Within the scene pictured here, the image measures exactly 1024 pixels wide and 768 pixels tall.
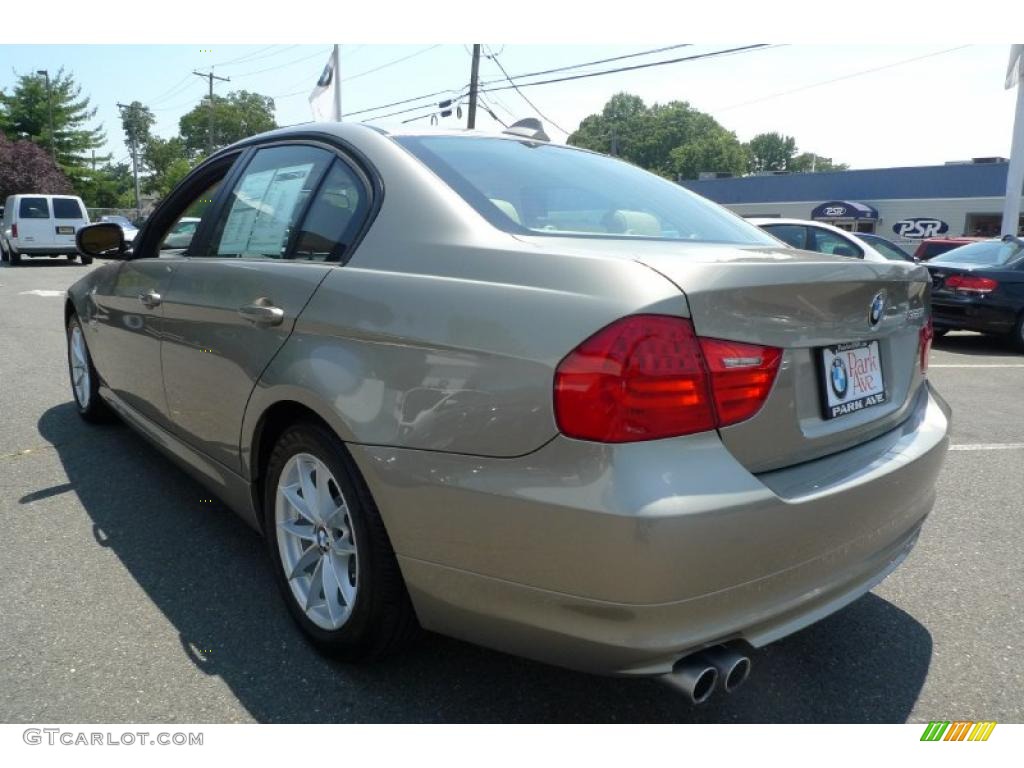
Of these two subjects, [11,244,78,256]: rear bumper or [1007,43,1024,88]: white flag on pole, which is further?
[11,244,78,256]: rear bumper

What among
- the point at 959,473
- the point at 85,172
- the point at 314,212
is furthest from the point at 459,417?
the point at 85,172

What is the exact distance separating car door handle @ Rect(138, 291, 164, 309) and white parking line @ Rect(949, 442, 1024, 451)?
14.7 feet

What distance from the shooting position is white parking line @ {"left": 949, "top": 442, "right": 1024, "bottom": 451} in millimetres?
4914

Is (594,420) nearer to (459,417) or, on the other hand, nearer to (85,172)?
(459,417)

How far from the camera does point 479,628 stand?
1.97 m

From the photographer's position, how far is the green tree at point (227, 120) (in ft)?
294

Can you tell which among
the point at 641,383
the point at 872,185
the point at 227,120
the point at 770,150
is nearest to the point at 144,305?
the point at 641,383

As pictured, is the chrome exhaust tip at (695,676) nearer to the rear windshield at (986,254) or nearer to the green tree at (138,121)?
the rear windshield at (986,254)

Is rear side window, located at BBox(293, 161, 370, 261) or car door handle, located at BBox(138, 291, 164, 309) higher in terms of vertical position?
rear side window, located at BBox(293, 161, 370, 261)

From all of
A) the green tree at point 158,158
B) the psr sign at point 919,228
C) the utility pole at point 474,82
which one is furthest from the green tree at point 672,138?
the utility pole at point 474,82

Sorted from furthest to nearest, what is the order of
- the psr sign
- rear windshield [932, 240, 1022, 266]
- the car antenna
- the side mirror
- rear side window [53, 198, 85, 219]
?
the psr sign < rear side window [53, 198, 85, 219] < rear windshield [932, 240, 1022, 266] < the side mirror < the car antenna

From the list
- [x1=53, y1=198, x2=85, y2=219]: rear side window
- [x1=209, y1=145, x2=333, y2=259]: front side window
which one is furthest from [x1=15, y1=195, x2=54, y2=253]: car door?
[x1=209, y1=145, x2=333, y2=259]: front side window
